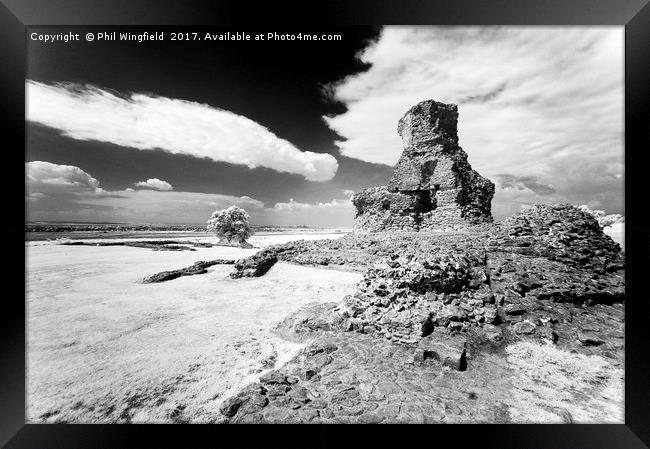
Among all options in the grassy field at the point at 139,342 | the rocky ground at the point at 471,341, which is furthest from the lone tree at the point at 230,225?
the rocky ground at the point at 471,341

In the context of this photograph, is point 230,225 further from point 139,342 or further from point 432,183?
point 432,183

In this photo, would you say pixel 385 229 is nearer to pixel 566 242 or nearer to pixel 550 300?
pixel 566 242

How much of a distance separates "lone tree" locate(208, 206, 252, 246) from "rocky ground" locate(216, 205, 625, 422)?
42.1 ft

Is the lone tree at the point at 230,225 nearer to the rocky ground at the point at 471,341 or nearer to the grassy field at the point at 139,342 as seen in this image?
the grassy field at the point at 139,342

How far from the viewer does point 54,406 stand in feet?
10.5

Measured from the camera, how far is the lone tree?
1655 centimetres

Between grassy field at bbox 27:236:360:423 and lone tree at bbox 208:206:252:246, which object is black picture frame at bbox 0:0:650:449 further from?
lone tree at bbox 208:206:252:246

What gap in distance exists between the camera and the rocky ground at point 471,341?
9.59ft

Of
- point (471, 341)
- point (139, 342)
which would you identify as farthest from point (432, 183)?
point (139, 342)

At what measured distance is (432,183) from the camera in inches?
583

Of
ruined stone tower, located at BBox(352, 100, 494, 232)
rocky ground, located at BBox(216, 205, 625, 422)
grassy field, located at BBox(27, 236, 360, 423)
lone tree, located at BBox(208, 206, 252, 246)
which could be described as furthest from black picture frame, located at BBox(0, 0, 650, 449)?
lone tree, located at BBox(208, 206, 252, 246)
